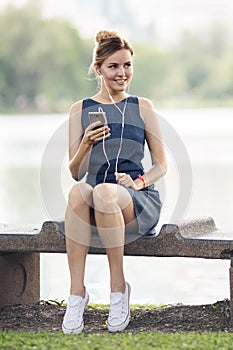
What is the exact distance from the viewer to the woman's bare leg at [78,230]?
4.21 meters

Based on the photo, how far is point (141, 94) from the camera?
245 feet

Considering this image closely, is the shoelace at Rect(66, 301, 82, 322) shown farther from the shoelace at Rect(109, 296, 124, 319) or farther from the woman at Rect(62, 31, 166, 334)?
the shoelace at Rect(109, 296, 124, 319)

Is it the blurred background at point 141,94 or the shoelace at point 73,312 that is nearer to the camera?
the shoelace at point 73,312

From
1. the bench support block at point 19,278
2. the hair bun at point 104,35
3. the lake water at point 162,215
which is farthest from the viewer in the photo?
the lake water at point 162,215

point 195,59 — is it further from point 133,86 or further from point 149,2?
point 149,2

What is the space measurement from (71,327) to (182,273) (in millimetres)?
2408

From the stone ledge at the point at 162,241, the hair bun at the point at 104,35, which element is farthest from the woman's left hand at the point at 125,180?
the hair bun at the point at 104,35

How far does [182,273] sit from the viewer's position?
21.4 feet

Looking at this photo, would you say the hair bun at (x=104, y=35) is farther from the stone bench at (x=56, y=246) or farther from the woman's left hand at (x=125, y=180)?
the stone bench at (x=56, y=246)

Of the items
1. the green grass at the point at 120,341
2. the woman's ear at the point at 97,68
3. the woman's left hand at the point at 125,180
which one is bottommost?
the green grass at the point at 120,341

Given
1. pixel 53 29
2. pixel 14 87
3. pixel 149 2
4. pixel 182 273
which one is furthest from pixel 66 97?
pixel 182 273

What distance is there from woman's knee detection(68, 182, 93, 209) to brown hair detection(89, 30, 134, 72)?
0.63 meters

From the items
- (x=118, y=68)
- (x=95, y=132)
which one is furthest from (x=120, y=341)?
(x=118, y=68)

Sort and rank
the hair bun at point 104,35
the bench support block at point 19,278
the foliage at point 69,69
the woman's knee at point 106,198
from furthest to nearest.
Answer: the foliage at point 69,69 → the bench support block at point 19,278 → the hair bun at point 104,35 → the woman's knee at point 106,198
